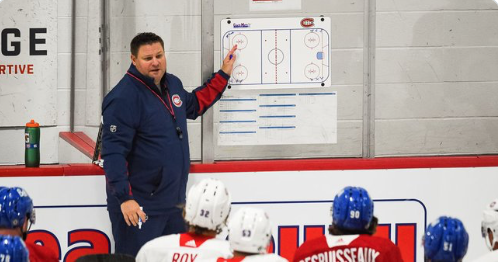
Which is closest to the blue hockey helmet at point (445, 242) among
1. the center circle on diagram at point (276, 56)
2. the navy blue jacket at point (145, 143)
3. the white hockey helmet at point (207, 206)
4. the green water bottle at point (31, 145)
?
the white hockey helmet at point (207, 206)

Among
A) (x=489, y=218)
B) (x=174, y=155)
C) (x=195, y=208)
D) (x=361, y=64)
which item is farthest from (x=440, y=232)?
(x=361, y=64)

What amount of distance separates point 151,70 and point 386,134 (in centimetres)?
141

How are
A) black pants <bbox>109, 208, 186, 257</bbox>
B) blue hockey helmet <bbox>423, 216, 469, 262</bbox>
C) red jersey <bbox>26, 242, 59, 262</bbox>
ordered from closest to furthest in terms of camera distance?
blue hockey helmet <bbox>423, 216, 469, 262</bbox> → red jersey <bbox>26, 242, 59, 262</bbox> → black pants <bbox>109, 208, 186, 257</bbox>

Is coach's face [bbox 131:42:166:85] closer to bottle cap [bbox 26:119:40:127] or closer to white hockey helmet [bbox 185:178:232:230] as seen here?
bottle cap [bbox 26:119:40:127]

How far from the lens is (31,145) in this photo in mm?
5406

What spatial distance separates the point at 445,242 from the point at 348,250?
46 cm

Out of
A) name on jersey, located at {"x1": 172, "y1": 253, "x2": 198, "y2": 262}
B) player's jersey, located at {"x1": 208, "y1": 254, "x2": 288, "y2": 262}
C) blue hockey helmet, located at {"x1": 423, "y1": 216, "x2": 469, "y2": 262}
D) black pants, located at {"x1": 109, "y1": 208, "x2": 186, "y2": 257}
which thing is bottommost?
black pants, located at {"x1": 109, "y1": 208, "x2": 186, "y2": 257}

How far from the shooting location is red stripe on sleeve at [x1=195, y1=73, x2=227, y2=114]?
17.9 ft

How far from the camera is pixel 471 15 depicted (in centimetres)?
577

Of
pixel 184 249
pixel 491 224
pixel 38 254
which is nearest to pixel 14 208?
pixel 38 254

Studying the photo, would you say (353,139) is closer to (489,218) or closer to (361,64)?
(361,64)

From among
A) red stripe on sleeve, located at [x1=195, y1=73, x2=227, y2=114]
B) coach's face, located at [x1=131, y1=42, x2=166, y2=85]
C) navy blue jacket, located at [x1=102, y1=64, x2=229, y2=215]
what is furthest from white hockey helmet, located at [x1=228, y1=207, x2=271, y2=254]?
red stripe on sleeve, located at [x1=195, y1=73, x2=227, y2=114]

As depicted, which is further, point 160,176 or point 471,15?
point 471,15

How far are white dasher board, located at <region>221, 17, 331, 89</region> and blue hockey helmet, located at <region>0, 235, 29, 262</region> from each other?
2669 mm
